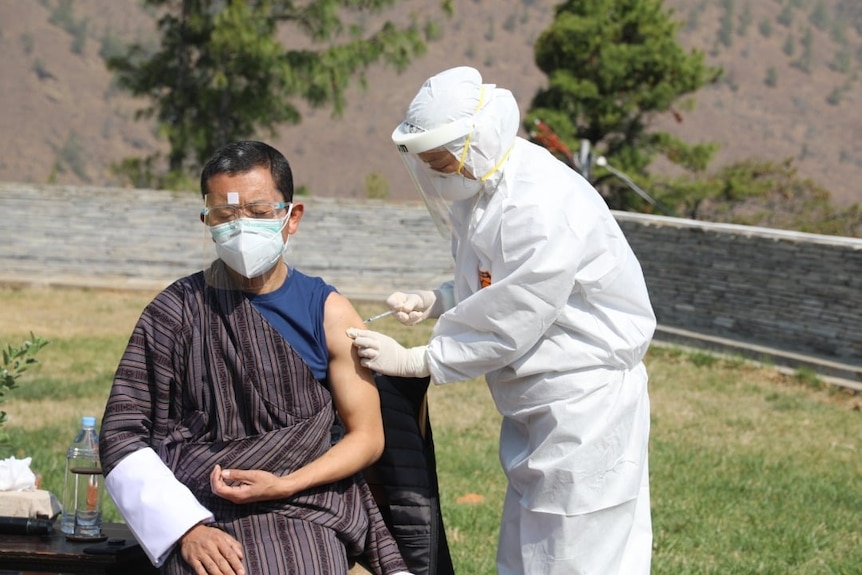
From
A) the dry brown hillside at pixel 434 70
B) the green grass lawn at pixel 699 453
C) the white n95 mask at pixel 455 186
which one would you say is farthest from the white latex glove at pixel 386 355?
the dry brown hillside at pixel 434 70

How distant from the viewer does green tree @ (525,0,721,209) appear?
22203 millimetres

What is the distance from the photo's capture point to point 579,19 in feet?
72.8

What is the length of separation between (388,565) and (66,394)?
19.9 ft

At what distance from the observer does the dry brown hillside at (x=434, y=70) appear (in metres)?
49.8

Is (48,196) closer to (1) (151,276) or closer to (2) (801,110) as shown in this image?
(1) (151,276)

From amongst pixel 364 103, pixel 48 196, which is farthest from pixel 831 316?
pixel 364 103

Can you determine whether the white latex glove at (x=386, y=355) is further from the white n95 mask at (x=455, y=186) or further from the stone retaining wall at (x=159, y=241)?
the stone retaining wall at (x=159, y=241)

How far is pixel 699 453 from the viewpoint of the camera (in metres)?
7.48

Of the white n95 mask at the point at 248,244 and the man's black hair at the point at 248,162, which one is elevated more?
the man's black hair at the point at 248,162

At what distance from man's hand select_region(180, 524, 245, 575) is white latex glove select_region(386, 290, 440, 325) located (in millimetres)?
834

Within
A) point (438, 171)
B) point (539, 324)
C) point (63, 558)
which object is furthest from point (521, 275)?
point (63, 558)

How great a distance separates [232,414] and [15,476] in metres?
0.78

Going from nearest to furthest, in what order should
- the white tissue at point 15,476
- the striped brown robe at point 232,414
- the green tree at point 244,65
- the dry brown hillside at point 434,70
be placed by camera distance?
the striped brown robe at point 232,414, the white tissue at point 15,476, the green tree at point 244,65, the dry brown hillside at point 434,70

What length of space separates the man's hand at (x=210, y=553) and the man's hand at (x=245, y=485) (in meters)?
0.10
